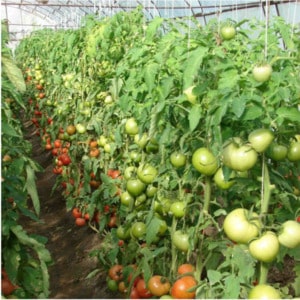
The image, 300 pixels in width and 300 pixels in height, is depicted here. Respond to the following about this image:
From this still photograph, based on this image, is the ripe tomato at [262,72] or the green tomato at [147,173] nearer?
the ripe tomato at [262,72]

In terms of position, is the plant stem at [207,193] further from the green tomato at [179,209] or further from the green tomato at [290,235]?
the green tomato at [290,235]

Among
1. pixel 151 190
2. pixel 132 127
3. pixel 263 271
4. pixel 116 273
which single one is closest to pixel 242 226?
pixel 263 271

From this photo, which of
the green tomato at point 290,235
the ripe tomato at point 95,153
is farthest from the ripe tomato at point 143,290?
the ripe tomato at point 95,153

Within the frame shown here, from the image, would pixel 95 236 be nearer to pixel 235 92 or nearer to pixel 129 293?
pixel 129 293

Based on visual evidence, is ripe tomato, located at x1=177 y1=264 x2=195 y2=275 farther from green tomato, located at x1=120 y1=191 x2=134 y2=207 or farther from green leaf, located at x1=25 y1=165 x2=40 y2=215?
green leaf, located at x1=25 y1=165 x2=40 y2=215

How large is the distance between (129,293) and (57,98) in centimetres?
416

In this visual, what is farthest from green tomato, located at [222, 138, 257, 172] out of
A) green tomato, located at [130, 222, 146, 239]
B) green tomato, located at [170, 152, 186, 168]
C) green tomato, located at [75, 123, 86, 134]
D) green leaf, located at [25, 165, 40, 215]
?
green tomato, located at [75, 123, 86, 134]

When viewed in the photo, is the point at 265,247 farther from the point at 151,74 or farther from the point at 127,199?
the point at 127,199

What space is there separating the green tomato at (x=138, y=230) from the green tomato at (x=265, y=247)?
4.83 feet

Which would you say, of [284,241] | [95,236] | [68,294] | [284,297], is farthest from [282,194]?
[95,236]

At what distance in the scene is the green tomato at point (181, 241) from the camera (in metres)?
2.68

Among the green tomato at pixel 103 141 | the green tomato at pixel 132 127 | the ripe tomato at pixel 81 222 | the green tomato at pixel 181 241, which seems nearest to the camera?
the green tomato at pixel 181 241

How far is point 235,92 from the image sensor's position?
2004 millimetres

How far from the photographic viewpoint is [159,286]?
2846 mm
